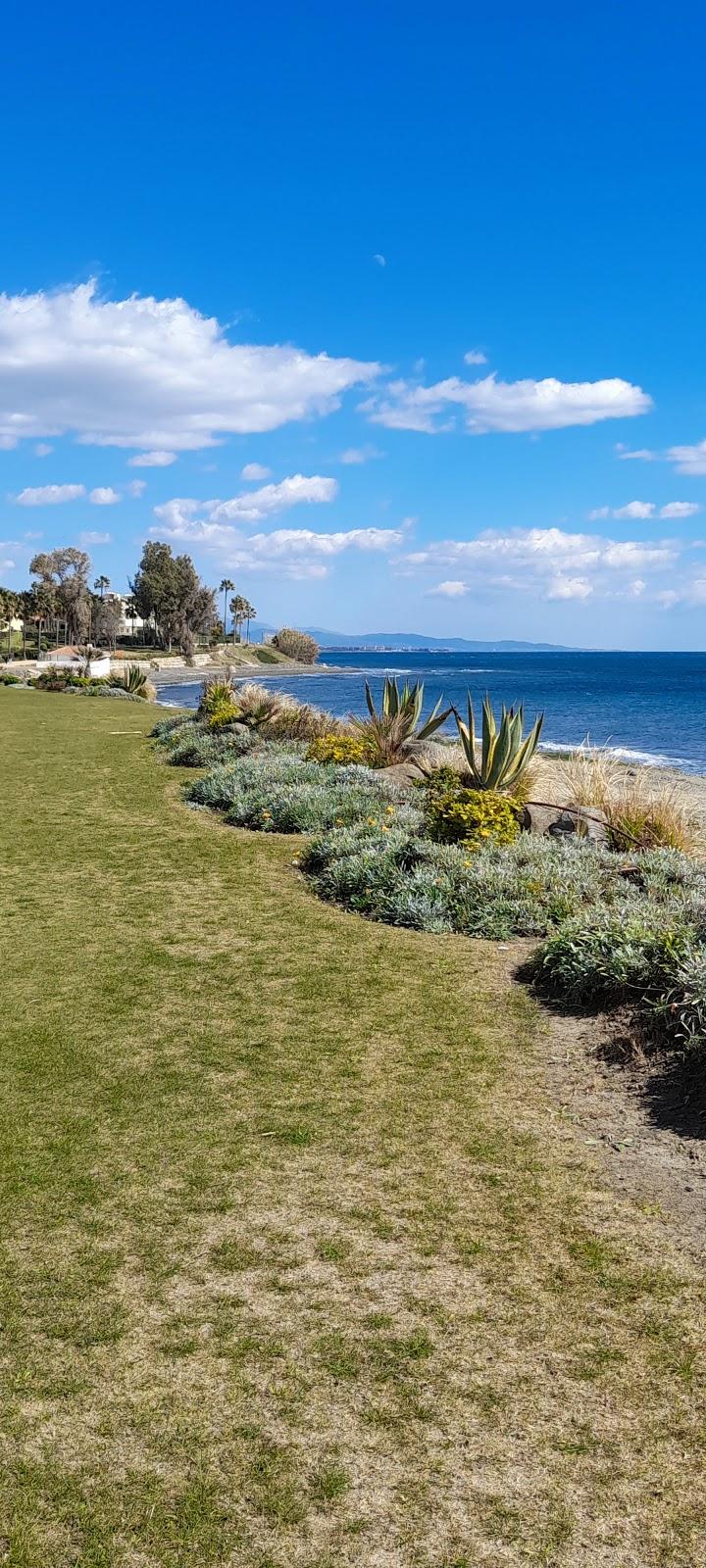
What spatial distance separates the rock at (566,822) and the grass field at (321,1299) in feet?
13.0

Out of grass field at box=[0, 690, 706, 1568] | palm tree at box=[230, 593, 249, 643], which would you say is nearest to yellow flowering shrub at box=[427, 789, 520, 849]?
grass field at box=[0, 690, 706, 1568]

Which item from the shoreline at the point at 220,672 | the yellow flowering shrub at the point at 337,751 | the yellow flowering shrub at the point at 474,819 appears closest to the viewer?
the yellow flowering shrub at the point at 474,819

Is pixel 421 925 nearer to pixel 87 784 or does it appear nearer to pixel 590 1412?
pixel 590 1412

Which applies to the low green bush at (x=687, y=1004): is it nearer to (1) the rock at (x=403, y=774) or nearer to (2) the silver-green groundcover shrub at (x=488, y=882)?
(2) the silver-green groundcover shrub at (x=488, y=882)

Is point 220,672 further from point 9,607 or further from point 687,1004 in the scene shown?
point 687,1004

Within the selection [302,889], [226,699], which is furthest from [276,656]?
[302,889]

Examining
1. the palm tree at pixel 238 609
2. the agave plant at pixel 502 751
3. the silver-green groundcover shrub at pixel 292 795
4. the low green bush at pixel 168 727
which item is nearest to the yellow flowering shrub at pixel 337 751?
the silver-green groundcover shrub at pixel 292 795

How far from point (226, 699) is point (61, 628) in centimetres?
10407

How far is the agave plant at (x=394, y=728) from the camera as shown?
1444 cm

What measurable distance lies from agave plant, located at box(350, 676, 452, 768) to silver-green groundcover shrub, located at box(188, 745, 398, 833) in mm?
1140

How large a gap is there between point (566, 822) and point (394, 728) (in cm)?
503

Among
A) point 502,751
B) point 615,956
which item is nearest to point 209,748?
point 502,751

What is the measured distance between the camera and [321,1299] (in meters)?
3.12

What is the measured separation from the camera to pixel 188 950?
6.79m
